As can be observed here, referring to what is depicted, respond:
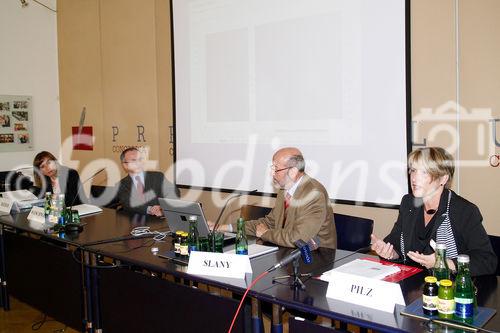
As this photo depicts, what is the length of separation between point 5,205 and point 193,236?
226cm

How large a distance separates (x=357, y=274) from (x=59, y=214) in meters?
2.20

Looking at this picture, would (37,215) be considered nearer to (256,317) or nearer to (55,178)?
(55,178)

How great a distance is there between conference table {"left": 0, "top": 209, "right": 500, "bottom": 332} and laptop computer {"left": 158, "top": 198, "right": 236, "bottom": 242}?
0.43ft

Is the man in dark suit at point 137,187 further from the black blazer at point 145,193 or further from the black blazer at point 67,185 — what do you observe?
the black blazer at point 67,185

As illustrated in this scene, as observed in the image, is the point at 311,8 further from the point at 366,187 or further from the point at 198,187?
the point at 198,187

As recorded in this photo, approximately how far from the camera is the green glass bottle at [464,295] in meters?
1.53

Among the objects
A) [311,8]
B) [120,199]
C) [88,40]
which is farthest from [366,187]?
[88,40]

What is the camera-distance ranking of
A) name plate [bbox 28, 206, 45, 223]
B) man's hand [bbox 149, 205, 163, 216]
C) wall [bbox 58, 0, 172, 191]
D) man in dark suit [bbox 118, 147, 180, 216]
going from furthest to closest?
wall [bbox 58, 0, 172, 191] → man in dark suit [bbox 118, 147, 180, 216] → man's hand [bbox 149, 205, 163, 216] → name plate [bbox 28, 206, 45, 223]

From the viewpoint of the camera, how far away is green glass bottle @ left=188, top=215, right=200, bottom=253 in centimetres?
238

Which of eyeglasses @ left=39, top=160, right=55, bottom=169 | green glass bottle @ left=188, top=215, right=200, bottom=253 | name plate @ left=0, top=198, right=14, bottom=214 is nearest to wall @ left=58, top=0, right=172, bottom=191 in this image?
eyeglasses @ left=39, top=160, right=55, bottom=169

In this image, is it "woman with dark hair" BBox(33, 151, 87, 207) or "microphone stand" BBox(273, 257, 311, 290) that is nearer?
"microphone stand" BBox(273, 257, 311, 290)

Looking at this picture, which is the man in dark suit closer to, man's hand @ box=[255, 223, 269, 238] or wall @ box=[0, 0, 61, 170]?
man's hand @ box=[255, 223, 269, 238]

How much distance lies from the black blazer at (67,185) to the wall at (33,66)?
4.90 ft

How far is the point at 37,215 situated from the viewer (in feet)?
11.4
